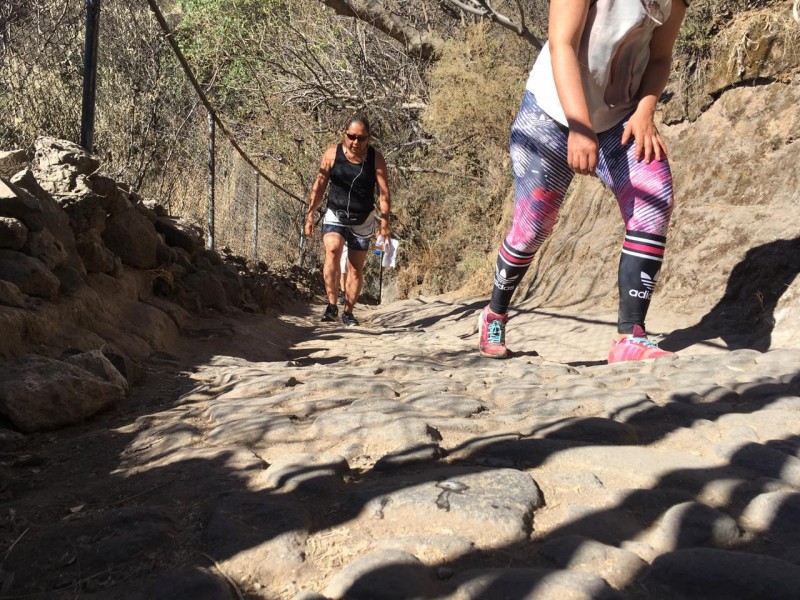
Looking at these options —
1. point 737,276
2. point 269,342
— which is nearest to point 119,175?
point 269,342

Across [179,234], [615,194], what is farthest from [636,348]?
[179,234]

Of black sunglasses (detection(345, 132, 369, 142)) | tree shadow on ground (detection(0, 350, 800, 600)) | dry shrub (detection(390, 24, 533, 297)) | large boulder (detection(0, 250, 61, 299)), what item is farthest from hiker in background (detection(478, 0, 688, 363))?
dry shrub (detection(390, 24, 533, 297))

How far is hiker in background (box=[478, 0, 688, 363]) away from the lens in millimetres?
2688

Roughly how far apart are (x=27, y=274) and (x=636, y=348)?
256 cm

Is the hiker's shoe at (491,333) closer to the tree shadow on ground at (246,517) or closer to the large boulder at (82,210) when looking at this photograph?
the tree shadow on ground at (246,517)

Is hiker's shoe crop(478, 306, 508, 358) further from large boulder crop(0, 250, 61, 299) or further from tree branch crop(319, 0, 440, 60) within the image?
tree branch crop(319, 0, 440, 60)

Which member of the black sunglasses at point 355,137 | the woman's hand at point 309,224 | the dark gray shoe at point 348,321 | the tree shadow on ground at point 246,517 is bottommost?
the tree shadow on ground at point 246,517

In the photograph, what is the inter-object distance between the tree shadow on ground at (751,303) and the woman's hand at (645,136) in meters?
1.07

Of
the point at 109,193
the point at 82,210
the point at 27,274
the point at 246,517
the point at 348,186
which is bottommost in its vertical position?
the point at 246,517

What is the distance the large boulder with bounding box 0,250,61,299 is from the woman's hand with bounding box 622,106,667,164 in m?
2.50

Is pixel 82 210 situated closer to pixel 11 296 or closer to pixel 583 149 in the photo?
pixel 11 296

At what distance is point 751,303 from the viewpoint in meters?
3.53

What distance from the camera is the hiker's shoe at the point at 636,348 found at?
2859 millimetres

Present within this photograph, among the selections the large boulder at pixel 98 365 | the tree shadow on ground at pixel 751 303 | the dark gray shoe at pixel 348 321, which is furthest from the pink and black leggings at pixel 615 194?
the dark gray shoe at pixel 348 321
